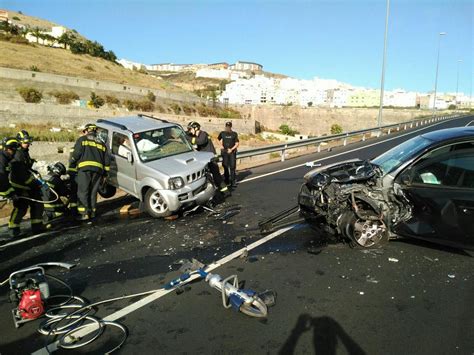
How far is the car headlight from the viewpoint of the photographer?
23.5ft

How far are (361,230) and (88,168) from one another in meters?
5.28

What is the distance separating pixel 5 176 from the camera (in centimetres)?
648

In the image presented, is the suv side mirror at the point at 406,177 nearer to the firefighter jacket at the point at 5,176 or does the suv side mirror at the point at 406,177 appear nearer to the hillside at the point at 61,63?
the firefighter jacket at the point at 5,176

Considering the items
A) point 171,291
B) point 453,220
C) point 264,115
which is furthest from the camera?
point 264,115

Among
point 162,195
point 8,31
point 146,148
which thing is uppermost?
point 8,31

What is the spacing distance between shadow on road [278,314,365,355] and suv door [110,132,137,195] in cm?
521

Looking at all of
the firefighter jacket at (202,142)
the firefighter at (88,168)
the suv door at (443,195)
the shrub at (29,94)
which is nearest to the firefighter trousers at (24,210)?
the firefighter at (88,168)

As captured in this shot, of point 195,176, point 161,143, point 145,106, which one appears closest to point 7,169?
point 161,143

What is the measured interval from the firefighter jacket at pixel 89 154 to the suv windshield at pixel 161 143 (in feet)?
2.55

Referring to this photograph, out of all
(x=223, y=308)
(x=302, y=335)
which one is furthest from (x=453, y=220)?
(x=223, y=308)

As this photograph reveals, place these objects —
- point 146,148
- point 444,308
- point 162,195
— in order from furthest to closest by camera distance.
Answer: point 146,148, point 162,195, point 444,308

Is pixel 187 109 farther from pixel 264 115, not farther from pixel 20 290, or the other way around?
pixel 20 290

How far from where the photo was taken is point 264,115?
10075 cm

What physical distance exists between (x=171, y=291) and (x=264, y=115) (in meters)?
98.5
